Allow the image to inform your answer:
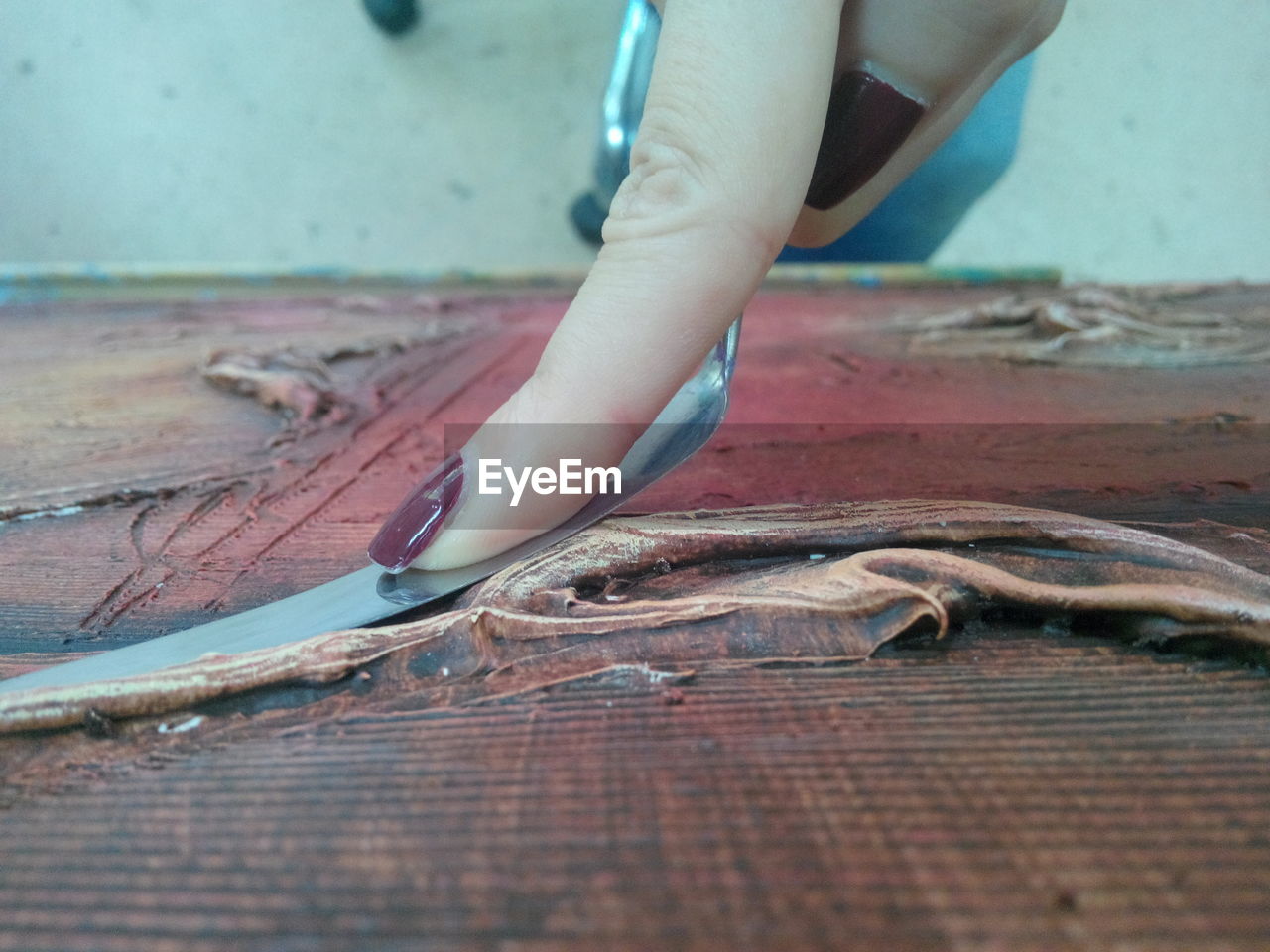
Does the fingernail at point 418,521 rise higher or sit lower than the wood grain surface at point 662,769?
higher

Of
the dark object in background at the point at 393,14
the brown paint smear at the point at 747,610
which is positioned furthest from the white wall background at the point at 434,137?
the brown paint smear at the point at 747,610

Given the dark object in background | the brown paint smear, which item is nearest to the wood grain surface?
the brown paint smear

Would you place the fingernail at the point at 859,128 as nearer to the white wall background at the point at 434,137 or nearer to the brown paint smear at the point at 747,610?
the brown paint smear at the point at 747,610

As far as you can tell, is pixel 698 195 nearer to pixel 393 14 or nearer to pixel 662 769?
pixel 662 769

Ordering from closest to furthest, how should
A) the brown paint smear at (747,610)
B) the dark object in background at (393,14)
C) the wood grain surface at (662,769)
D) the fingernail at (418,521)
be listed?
the wood grain surface at (662,769) → the brown paint smear at (747,610) → the fingernail at (418,521) → the dark object in background at (393,14)

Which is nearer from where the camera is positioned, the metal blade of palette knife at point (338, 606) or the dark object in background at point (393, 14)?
the metal blade of palette knife at point (338, 606)

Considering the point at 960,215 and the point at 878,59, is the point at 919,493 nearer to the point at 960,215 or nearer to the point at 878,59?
the point at 878,59

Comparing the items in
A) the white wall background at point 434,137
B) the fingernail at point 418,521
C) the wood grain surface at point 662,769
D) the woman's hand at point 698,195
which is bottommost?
the wood grain surface at point 662,769
